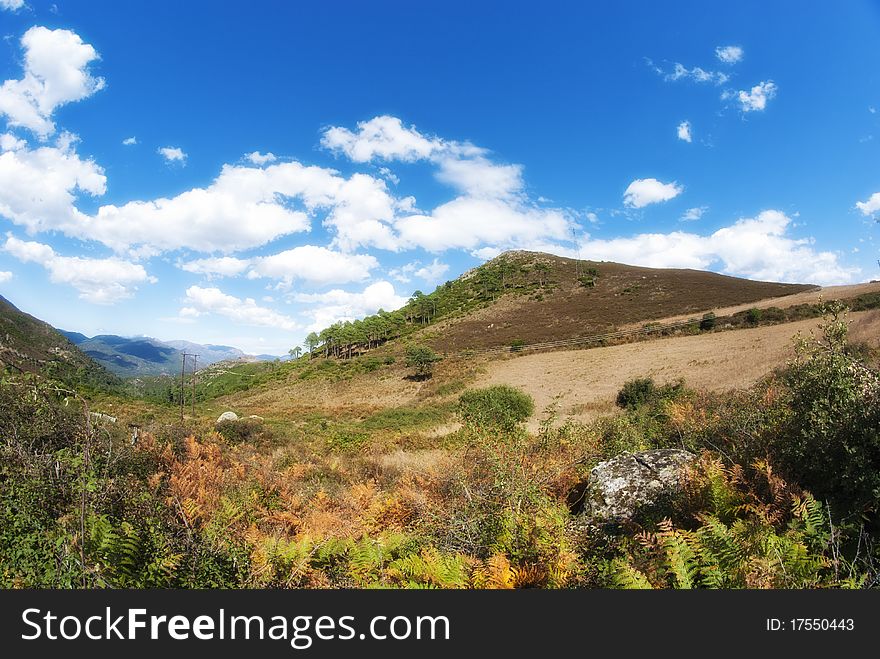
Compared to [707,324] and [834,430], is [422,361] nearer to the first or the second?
[707,324]

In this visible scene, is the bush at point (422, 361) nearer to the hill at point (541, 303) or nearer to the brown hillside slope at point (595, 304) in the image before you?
the hill at point (541, 303)

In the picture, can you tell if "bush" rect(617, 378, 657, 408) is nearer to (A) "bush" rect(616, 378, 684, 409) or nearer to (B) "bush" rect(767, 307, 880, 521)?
(A) "bush" rect(616, 378, 684, 409)

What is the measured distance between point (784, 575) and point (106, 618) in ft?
17.6

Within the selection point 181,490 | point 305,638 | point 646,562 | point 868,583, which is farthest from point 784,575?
point 181,490

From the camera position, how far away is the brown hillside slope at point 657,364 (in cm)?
2634

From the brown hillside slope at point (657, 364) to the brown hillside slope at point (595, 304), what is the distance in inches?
593

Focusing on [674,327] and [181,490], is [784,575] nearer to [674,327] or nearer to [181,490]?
[181,490]

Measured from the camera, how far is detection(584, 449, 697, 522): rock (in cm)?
613

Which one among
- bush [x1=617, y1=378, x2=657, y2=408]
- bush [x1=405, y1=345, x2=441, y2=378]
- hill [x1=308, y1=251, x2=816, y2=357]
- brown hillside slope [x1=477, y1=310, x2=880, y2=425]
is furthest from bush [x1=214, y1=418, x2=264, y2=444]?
hill [x1=308, y1=251, x2=816, y2=357]

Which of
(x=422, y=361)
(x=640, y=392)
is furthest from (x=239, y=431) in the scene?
(x=422, y=361)

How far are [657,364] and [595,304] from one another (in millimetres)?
41040

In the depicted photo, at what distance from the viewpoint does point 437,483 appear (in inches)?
297

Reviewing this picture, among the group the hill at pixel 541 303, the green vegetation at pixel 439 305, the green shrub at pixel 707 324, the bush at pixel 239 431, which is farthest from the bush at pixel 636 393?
the green vegetation at pixel 439 305

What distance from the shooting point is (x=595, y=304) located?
2913 inches
